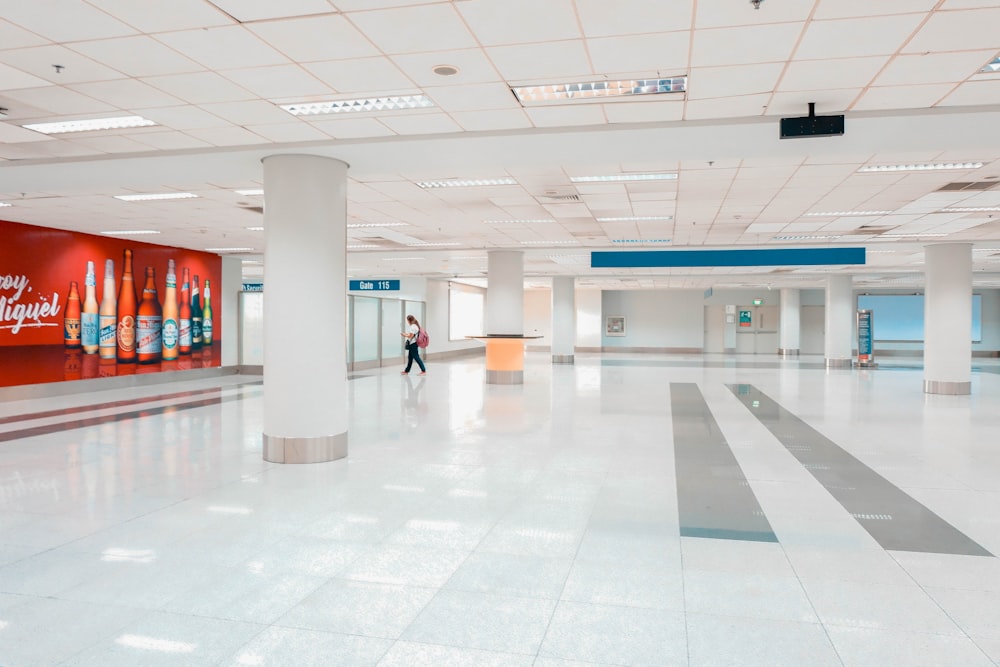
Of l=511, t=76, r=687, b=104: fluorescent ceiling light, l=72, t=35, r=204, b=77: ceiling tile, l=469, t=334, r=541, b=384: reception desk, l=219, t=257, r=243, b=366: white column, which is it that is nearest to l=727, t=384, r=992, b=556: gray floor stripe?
l=511, t=76, r=687, b=104: fluorescent ceiling light

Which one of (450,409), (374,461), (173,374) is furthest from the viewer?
(173,374)

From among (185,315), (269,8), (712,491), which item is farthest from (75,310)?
(712,491)

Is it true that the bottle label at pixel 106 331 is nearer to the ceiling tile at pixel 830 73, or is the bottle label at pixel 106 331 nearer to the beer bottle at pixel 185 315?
the beer bottle at pixel 185 315

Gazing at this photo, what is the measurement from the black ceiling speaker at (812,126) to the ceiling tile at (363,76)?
377 centimetres

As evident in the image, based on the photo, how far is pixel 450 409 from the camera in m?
12.4

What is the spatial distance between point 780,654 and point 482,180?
25.7 ft

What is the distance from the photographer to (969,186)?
9.87 meters

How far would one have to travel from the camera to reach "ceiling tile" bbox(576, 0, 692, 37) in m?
4.37

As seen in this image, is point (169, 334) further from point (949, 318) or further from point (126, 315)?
point (949, 318)

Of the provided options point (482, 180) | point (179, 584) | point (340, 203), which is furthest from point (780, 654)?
point (482, 180)

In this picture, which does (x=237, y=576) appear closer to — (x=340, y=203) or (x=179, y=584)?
(x=179, y=584)

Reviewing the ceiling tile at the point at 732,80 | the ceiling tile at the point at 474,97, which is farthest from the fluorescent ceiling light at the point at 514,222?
the ceiling tile at the point at 732,80

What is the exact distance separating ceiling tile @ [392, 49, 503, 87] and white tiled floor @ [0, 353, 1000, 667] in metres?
3.83

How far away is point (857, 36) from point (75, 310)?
54.0ft
